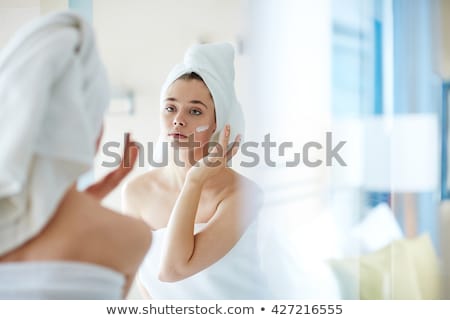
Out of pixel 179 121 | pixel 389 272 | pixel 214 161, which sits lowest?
pixel 389 272

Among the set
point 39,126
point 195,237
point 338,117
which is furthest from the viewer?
point 338,117

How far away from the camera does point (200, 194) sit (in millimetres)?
1521

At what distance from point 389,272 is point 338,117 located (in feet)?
1.55

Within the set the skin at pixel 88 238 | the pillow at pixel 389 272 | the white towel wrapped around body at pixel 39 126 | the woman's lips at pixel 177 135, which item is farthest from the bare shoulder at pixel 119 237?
the pillow at pixel 389 272

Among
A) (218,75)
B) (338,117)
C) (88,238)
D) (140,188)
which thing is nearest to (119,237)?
(88,238)

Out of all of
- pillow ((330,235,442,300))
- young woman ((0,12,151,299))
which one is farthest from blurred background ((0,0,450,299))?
young woman ((0,12,151,299))

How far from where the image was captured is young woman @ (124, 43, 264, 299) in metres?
1.51

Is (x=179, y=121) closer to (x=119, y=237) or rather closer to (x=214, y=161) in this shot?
(x=214, y=161)

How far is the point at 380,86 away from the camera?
161 centimetres

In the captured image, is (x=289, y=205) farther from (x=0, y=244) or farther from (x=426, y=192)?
(x=0, y=244)

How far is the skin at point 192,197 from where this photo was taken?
4.94ft

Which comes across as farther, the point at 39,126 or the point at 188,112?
the point at 188,112

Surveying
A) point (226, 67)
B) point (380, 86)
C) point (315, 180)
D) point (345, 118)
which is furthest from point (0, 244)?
point (380, 86)

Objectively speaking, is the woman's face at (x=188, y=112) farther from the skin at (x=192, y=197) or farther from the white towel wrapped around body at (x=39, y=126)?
the white towel wrapped around body at (x=39, y=126)
